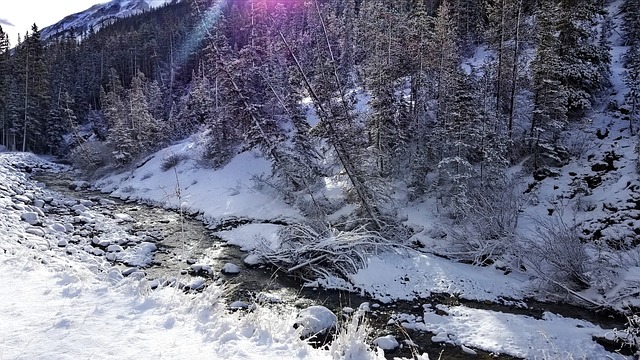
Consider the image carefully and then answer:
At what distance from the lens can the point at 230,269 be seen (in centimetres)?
1384

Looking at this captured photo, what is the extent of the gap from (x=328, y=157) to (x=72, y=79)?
2483 inches

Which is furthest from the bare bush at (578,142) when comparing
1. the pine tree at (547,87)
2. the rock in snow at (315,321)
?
the rock in snow at (315,321)

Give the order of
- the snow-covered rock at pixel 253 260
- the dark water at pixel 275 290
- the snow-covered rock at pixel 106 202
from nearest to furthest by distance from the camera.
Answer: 1. the dark water at pixel 275 290
2. the snow-covered rock at pixel 253 260
3. the snow-covered rock at pixel 106 202

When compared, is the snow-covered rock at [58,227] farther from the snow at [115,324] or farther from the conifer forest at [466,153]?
the snow at [115,324]

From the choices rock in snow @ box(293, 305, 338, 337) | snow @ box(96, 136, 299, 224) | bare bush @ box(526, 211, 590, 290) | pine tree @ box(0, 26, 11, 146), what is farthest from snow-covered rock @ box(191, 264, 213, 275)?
pine tree @ box(0, 26, 11, 146)

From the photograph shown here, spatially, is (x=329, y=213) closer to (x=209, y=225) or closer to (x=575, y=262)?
(x=209, y=225)

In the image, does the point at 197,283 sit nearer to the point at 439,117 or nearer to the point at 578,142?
the point at 439,117

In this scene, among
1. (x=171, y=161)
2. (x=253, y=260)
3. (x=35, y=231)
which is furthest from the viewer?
(x=171, y=161)

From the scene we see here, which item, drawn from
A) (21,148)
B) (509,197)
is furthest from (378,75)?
(21,148)

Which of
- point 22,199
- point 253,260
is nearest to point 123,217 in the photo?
point 22,199

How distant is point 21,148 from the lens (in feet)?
161

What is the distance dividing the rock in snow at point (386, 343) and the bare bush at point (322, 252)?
4353 mm

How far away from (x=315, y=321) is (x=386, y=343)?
5.65 ft

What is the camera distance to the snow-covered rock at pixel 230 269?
13758 millimetres
